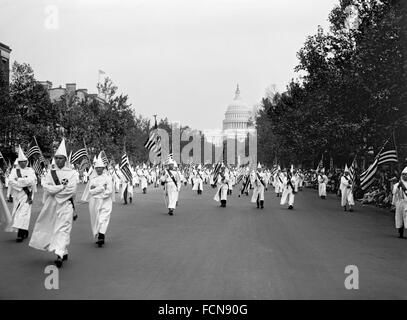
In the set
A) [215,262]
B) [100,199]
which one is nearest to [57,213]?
[100,199]

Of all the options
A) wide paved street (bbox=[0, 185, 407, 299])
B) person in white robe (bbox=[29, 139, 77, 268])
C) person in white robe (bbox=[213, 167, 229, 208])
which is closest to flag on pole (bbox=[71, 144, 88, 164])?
person in white robe (bbox=[213, 167, 229, 208])

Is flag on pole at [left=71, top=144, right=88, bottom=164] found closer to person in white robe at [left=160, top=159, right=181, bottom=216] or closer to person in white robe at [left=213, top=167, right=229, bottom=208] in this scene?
person in white robe at [left=213, top=167, right=229, bottom=208]

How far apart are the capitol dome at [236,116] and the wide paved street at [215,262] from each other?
440 ft

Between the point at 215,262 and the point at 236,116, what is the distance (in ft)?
470

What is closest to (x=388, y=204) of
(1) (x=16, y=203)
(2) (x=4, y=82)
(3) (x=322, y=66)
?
(3) (x=322, y=66)

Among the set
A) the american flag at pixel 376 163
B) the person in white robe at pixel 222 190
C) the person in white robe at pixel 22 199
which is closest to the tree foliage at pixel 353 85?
the american flag at pixel 376 163

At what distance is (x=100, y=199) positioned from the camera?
1120cm

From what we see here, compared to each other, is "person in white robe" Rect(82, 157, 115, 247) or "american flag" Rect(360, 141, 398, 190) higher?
"american flag" Rect(360, 141, 398, 190)

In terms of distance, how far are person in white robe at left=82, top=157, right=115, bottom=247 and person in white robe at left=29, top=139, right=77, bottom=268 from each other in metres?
1.97

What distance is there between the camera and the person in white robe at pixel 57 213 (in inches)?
337

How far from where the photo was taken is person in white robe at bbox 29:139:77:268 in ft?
28.1

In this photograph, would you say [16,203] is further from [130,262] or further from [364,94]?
[364,94]
